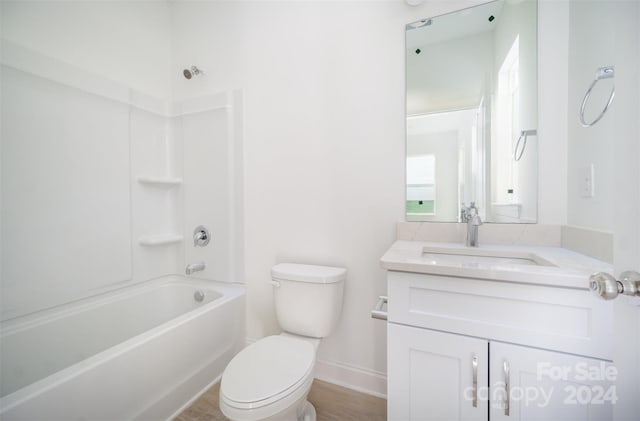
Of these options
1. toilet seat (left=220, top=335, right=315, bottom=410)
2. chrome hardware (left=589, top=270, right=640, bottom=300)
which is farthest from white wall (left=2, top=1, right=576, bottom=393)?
chrome hardware (left=589, top=270, right=640, bottom=300)

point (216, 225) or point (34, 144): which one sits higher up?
point (34, 144)

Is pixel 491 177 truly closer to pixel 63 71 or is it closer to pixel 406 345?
pixel 406 345

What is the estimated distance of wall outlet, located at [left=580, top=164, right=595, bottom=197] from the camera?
99cm

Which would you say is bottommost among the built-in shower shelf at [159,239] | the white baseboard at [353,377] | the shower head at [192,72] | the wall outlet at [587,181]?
the white baseboard at [353,377]

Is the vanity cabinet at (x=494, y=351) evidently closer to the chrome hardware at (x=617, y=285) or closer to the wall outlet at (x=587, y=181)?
the chrome hardware at (x=617, y=285)

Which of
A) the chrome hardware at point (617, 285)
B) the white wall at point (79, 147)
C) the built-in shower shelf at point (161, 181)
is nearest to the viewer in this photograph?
the chrome hardware at point (617, 285)

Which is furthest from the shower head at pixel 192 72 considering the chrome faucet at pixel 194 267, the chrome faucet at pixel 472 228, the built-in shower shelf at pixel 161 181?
the chrome faucet at pixel 472 228

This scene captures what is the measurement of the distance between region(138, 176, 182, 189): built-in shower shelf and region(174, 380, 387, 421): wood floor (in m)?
1.41

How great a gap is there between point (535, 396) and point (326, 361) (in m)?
1.10

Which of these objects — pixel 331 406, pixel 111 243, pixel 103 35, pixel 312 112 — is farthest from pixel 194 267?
pixel 103 35

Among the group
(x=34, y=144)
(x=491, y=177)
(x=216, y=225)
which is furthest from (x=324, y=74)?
(x=34, y=144)

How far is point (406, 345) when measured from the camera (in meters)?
0.92

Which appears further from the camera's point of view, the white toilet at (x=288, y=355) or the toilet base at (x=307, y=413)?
the toilet base at (x=307, y=413)

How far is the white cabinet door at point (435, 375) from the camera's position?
0.83 m
